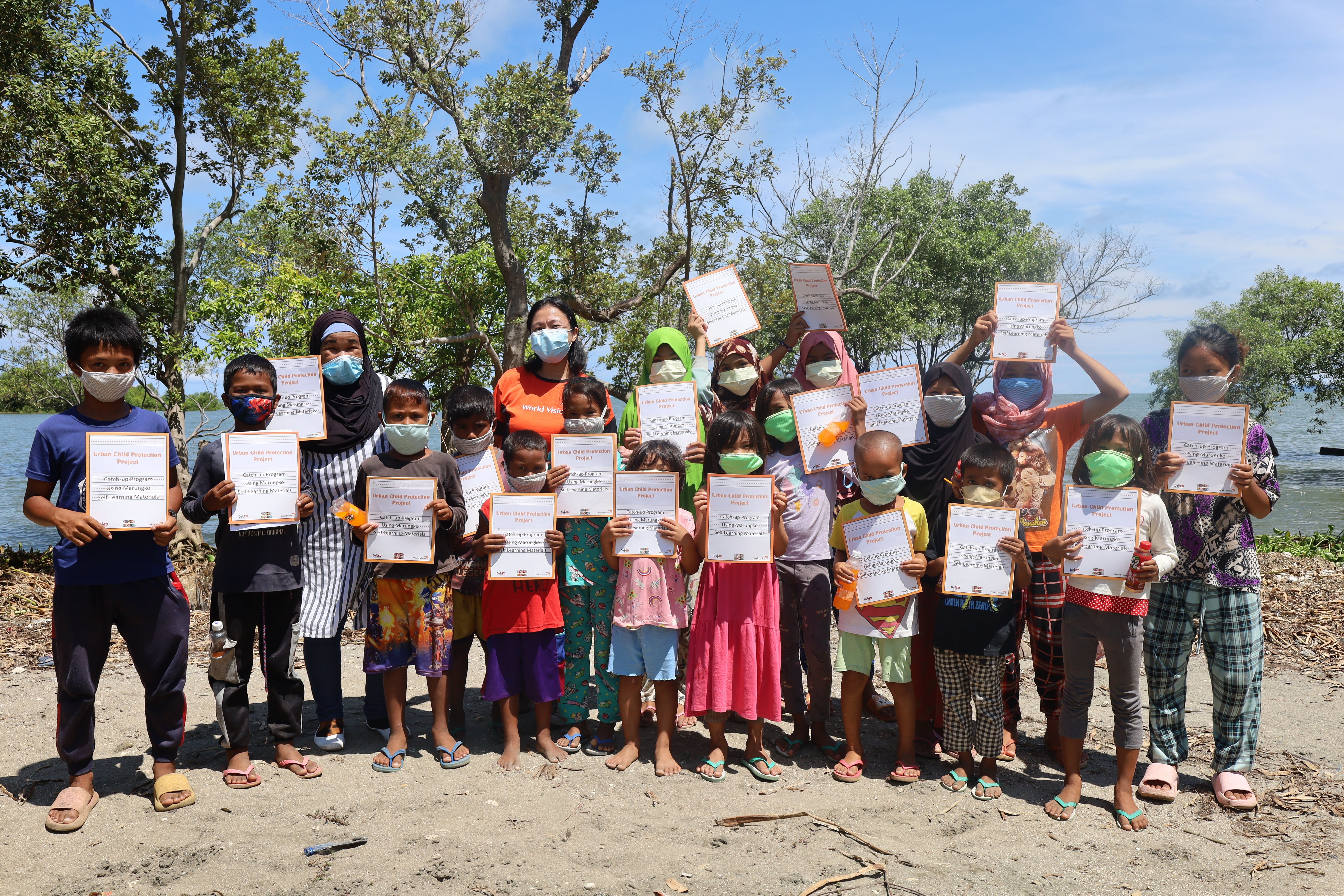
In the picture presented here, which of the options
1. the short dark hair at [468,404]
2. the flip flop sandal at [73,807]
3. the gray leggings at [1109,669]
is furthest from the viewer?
the short dark hair at [468,404]

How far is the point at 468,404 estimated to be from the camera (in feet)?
14.6

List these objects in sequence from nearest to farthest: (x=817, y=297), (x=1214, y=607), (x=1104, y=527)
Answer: (x=1104, y=527)
(x=1214, y=607)
(x=817, y=297)

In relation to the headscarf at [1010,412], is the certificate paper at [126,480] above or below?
below

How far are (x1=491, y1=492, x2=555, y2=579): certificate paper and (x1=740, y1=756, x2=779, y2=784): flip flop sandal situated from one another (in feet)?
4.87

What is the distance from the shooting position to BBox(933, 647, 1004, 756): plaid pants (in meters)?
4.07

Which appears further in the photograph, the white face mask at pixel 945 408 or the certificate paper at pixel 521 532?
the white face mask at pixel 945 408

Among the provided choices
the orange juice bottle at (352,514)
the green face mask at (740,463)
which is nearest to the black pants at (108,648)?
the orange juice bottle at (352,514)

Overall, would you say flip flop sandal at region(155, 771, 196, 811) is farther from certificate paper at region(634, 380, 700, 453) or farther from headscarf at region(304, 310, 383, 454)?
certificate paper at region(634, 380, 700, 453)

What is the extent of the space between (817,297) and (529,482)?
2156mm

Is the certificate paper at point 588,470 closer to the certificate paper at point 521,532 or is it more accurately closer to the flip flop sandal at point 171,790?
the certificate paper at point 521,532

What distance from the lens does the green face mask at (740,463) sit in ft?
14.1

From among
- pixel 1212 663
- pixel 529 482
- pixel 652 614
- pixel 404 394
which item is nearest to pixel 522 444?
pixel 529 482

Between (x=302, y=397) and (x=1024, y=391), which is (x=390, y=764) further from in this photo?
(x=1024, y=391)

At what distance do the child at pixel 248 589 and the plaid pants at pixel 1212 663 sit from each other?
439 centimetres
